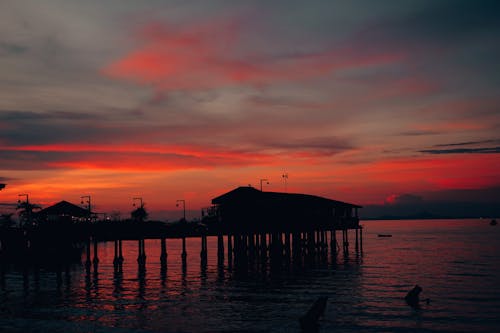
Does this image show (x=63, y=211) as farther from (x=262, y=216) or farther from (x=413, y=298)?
(x=413, y=298)

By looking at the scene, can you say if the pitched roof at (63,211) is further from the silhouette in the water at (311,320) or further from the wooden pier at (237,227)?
the silhouette in the water at (311,320)

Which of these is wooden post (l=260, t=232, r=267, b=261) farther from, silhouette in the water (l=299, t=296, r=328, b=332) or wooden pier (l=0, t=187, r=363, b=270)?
silhouette in the water (l=299, t=296, r=328, b=332)

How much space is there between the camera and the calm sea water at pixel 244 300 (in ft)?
104

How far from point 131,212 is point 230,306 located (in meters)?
122

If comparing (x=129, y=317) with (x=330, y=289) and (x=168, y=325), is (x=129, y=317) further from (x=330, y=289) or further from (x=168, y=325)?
(x=330, y=289)

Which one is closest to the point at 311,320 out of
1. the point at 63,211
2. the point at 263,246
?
the point at 263,246

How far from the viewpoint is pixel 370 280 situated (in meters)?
52.1

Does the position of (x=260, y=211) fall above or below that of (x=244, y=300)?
above

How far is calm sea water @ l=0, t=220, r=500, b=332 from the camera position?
31.7 m

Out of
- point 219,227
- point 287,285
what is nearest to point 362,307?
point 287,285

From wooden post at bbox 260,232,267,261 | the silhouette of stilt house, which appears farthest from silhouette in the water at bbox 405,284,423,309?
wooden post at bbox 260,232,267,261

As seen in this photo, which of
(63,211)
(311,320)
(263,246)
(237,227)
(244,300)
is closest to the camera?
(311,320)

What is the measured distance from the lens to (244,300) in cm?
4028

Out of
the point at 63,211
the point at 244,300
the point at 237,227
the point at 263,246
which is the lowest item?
the point at 244,300
